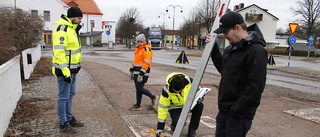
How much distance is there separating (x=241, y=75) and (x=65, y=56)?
9.47 ft

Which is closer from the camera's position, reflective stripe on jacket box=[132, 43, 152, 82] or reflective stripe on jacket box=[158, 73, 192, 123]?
reflective stripe on jacket box=[158, 73, 192, 123]

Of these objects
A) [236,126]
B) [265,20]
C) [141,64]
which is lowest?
[236,126]

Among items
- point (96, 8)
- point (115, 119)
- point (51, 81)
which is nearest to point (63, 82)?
point (115, 119)

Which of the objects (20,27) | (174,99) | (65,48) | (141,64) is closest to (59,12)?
(20,27)

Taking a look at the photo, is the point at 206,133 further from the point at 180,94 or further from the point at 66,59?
the point at 66,59

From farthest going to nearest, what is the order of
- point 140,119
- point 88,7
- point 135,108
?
point 88,7
point 135,108
point 140,119

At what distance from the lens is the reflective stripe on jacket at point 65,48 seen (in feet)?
11.8

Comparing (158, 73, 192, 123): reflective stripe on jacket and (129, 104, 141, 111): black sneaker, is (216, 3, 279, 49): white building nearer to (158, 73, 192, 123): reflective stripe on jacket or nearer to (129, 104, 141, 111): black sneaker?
(129, 104, 141, 111): black sneaker

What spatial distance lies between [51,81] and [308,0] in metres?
52.8

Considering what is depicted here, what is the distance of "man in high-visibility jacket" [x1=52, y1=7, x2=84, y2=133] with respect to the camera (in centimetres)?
360

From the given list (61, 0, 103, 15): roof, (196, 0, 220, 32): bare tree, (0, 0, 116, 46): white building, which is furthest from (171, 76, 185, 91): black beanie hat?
(61, 0, 103, 15): roof

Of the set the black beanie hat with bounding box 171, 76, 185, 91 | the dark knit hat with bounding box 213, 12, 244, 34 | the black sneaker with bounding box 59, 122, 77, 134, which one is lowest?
the black sneaker with bounding box 59, 122, 77, 134

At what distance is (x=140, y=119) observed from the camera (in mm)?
4801

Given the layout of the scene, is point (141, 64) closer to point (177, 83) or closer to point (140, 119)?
point (140, 119)
